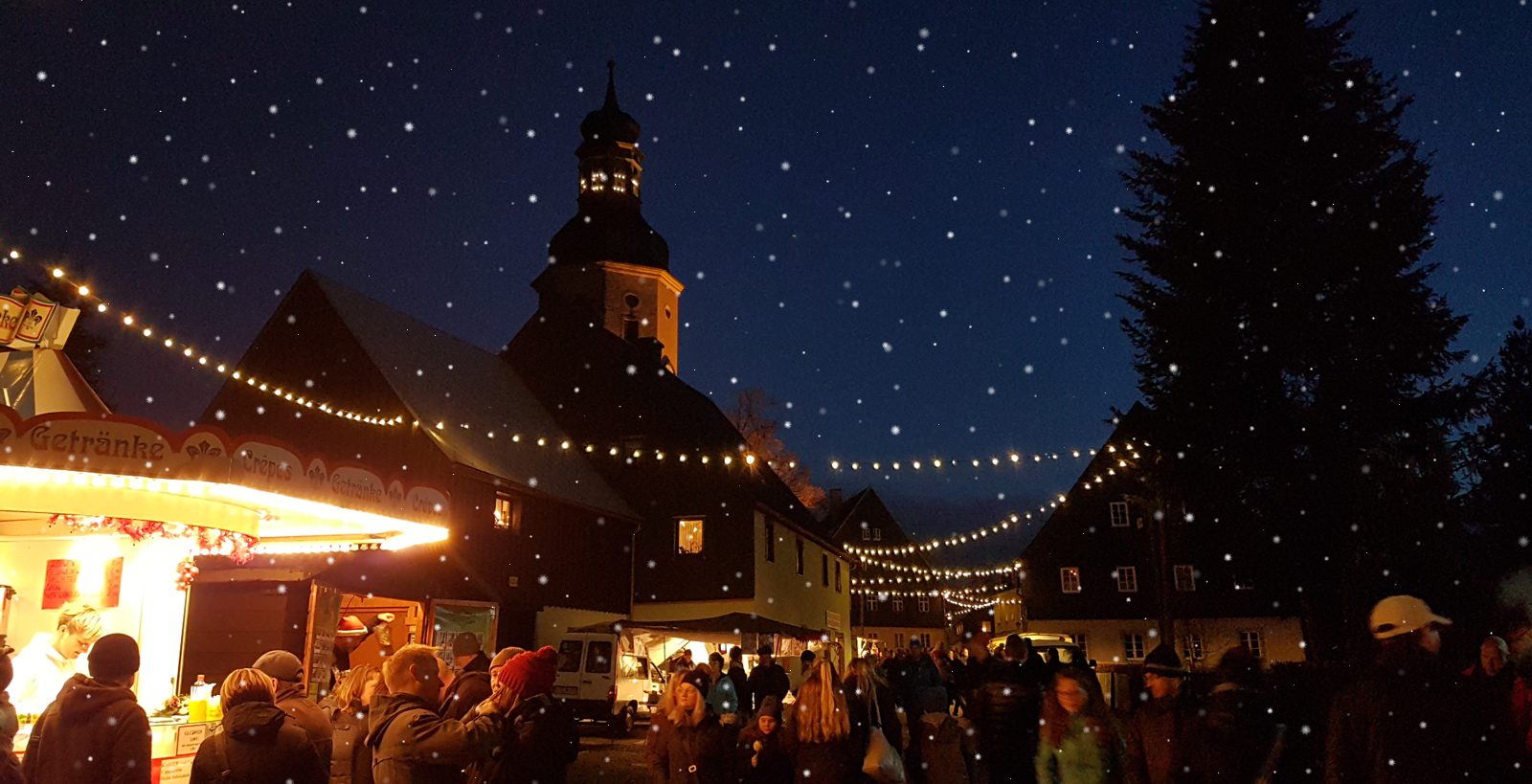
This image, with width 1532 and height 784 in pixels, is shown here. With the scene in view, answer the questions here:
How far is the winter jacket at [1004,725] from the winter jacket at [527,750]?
180 inches

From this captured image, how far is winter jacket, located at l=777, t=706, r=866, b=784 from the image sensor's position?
644 cm

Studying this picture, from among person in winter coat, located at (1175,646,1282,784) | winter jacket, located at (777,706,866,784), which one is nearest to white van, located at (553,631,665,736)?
winter jacket, located at (777,706,866,784)

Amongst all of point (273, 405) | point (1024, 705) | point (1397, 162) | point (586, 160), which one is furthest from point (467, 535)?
point (586, 160)

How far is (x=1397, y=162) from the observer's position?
60.5 ft

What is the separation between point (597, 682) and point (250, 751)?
15.8 metres

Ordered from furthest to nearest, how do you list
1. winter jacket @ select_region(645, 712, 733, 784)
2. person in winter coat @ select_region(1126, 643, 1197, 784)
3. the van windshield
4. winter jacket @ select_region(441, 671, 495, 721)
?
the van windshield, winter jacket @ select_region(645, 712, 733, 784), winter jacket @ select_region(441, 671, 495, 721), person in winter coat @ select_region(1126, 643, 1197, 784)

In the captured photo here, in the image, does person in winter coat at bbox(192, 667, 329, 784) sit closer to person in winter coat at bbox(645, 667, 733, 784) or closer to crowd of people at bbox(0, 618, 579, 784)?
crowd of people at bbox(0, 618, 579, 784)

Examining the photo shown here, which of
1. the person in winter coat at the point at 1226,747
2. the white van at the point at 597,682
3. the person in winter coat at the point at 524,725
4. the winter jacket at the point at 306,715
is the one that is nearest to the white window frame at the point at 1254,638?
the white van at the point at 597,682

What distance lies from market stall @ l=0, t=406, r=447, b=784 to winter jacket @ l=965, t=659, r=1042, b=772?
6.20m

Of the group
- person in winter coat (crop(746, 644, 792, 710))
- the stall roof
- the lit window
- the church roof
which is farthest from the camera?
the lit window

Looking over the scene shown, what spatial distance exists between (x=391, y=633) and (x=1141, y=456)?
15.6 metres

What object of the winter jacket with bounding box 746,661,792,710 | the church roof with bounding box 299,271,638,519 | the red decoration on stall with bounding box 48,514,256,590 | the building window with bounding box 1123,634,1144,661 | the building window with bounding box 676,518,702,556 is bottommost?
the building window with bounding box 1123,634,1144,661

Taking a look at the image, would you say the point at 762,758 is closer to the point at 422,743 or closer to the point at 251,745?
the point at 422,743

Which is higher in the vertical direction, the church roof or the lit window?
the church roof
